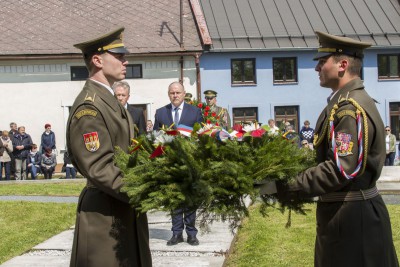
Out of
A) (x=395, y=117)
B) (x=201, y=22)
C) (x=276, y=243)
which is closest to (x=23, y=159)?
(x=201, y=22)

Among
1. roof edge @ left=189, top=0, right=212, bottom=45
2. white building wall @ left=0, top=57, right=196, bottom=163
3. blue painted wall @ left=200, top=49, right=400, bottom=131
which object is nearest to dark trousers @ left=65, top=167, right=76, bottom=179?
white building wall @ left=0, top=57, right=196, bottom=163

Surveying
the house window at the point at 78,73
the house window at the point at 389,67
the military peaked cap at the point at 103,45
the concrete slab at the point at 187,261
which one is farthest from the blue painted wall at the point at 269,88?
the military peaked cap at the point at 103,45

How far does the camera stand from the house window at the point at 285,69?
3047 cm

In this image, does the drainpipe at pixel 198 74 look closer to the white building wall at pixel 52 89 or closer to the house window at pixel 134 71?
the white building wall at pixel 52 89

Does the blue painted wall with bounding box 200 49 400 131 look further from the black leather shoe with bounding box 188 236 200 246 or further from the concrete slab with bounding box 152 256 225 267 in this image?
the concrete slab with bounding box 152 256 225 267

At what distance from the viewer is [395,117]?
3131 cm

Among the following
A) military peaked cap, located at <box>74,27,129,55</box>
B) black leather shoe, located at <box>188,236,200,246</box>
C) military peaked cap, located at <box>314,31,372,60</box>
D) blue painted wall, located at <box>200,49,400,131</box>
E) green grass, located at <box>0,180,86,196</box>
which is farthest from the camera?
blue painted wall, located at <box>200,49,400,131</box>

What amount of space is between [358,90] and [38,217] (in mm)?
7823

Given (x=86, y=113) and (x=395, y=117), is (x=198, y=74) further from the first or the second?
(x=86, y=113)

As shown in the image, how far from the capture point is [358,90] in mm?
4367

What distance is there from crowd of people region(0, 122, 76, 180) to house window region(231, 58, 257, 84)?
34.3 feet

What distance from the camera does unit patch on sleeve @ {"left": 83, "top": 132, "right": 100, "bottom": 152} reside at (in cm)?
419

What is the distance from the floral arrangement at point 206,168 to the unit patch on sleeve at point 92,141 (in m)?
0.14

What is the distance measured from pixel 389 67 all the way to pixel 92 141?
93.9 feet
